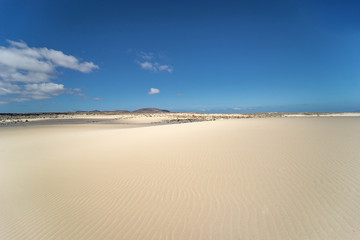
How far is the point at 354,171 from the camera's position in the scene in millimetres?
4961

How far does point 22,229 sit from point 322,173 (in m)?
7.04

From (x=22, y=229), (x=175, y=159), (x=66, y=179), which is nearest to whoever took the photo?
(x=22, y=229)

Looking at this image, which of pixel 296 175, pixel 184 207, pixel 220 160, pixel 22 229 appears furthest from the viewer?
pixel 220 160

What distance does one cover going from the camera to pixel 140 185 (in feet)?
15.9

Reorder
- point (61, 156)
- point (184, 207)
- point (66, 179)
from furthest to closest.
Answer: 1. point (61, 156)
2. point (66, 179)
3. point (184, 207)

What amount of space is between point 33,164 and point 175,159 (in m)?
5.93

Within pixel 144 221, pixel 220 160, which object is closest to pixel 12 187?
pixel 144 221

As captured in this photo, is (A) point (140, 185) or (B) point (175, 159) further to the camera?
(B) point (175, 159)

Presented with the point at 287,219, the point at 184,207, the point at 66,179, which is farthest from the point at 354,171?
the point at 66,179

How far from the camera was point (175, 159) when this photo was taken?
23.2 feet

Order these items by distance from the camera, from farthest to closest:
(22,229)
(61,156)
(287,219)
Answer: (61,156)
(22,229)
(287,219)

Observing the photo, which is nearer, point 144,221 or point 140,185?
point 144,221

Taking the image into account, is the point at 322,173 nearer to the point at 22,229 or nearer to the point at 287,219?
the point at 287,219

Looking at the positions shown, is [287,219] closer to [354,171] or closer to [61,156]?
[354,171]
